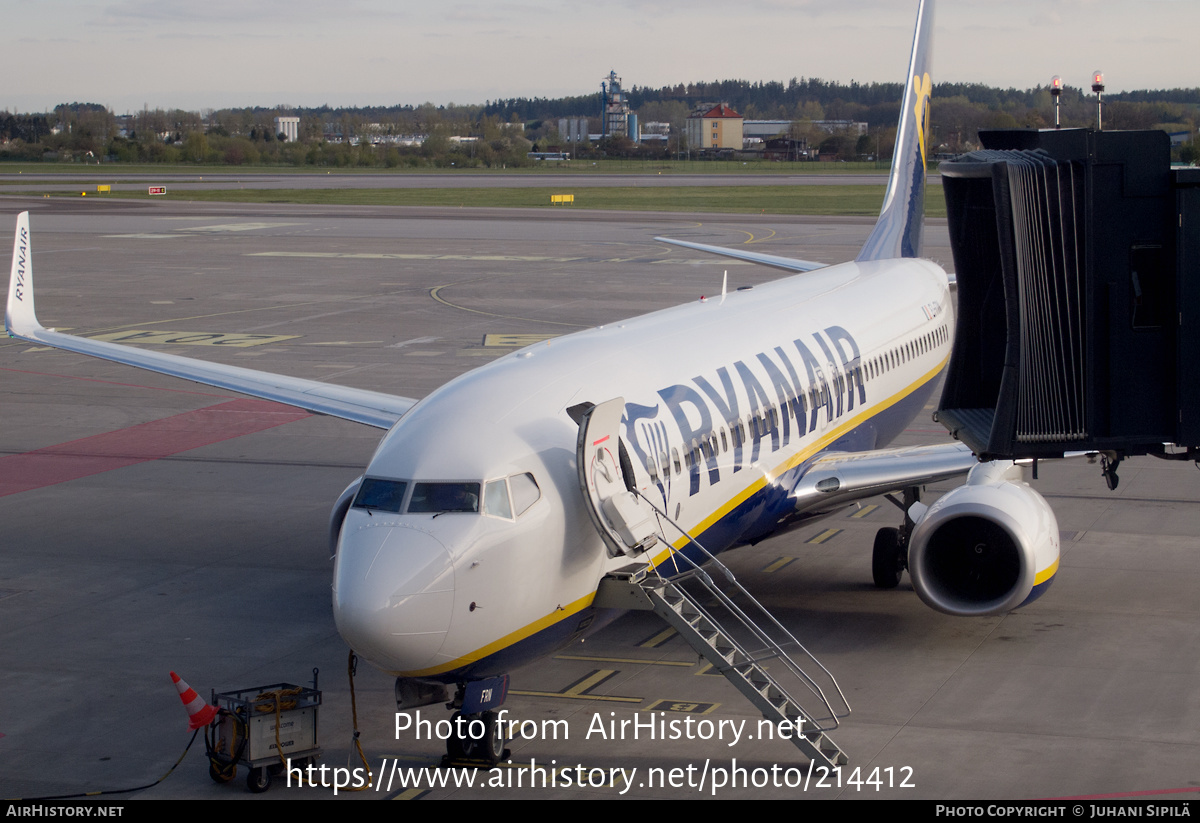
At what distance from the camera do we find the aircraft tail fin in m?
29.5

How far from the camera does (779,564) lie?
21.3 meters

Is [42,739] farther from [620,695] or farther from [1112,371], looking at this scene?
[1112,371]

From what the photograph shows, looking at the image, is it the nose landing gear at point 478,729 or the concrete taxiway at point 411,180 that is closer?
the nose landing gear at point 478,729

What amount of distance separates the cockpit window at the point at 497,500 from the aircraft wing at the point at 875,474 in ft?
→ 22.9

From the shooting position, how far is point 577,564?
13430 millimetres

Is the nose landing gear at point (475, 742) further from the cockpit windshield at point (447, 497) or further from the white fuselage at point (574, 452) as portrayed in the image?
the cockpit windshield at point (447, 497)

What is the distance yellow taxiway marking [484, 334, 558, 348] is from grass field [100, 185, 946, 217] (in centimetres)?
5651

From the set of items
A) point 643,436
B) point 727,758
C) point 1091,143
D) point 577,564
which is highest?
point 1091,143

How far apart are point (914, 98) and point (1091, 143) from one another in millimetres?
19406

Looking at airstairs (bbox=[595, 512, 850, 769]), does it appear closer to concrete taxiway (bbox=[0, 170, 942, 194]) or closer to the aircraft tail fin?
the aircraft tail fin

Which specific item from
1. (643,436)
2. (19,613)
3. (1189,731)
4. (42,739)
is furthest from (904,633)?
(19,613)

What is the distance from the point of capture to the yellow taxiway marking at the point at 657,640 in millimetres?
17516

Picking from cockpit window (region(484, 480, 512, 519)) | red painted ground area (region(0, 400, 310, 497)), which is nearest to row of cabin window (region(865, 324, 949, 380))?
cockpit window (region(484, 480, 512, 519))

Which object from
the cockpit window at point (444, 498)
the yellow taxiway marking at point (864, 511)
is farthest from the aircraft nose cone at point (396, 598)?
the yellow taxiway marking at point (864, 511)
